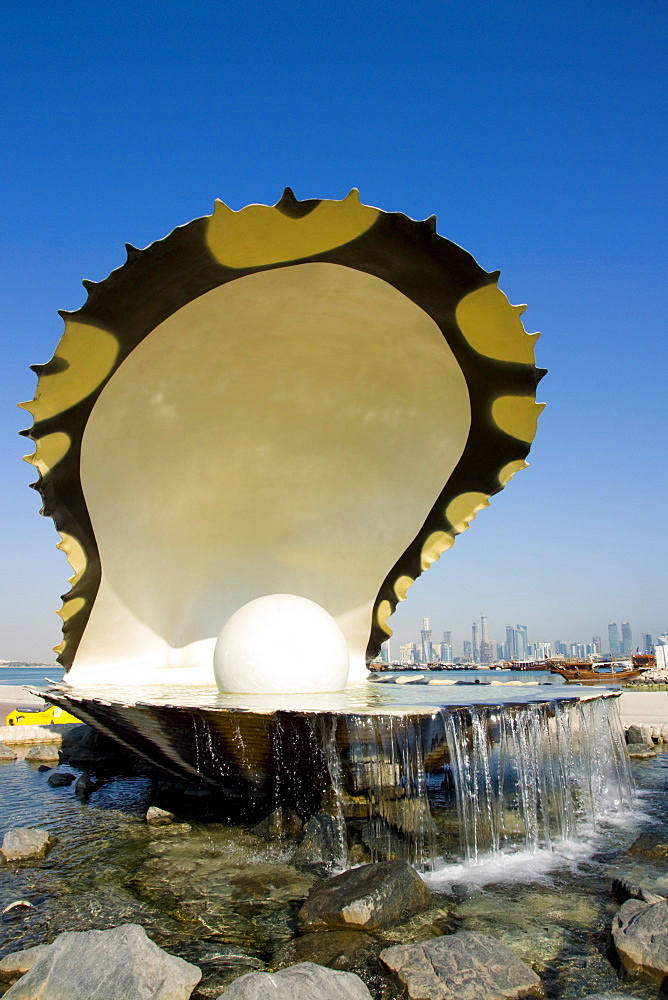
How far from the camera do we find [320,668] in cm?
752

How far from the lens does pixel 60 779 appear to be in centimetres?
878

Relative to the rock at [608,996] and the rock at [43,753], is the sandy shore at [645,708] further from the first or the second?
the rock at [608,996]

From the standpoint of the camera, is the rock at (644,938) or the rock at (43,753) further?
the rock at (43,753)

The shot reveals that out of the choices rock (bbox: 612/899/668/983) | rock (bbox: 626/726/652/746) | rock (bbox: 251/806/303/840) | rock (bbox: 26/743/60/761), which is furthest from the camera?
rock (bbox: 626/726/652/746)

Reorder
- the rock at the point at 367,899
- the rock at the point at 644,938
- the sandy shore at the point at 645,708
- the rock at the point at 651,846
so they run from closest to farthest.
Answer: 1. the rock at the point at 644,938
2. the rock at the point at 367,899
3. the rock at the point at 651,846
4. the sandy shore at the point at 645,708

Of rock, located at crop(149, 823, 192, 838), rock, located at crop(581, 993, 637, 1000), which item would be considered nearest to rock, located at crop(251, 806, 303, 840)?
rock, located at crop(149, 823, 192, 838)

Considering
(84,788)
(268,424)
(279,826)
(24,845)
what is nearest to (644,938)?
(279,826)

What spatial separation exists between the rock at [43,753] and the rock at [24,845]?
5.41m

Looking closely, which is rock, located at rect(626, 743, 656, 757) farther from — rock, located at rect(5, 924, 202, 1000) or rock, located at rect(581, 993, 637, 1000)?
rock, located at rect(5, 924, 202, 1000)

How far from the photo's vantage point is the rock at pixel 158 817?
21.3ft

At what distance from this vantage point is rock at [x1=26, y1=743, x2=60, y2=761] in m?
10.7

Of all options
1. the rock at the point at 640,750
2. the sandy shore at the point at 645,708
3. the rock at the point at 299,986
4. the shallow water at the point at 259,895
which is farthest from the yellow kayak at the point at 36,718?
the rock at the point at 299,986

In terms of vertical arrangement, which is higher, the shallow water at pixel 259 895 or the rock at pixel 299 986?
the rock at pixel 299 986

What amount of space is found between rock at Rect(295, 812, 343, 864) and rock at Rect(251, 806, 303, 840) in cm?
26
